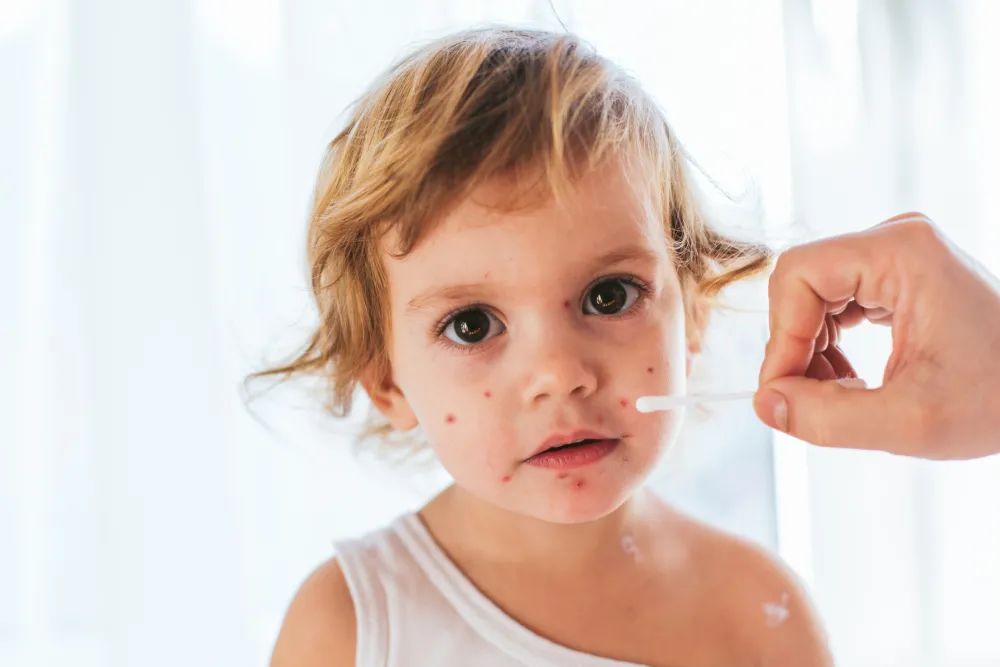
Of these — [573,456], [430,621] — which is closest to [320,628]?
[430,621]

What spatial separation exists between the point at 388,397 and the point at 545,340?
0.27 meters

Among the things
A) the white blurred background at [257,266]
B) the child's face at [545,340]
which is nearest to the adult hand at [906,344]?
the child's face at [545,340]

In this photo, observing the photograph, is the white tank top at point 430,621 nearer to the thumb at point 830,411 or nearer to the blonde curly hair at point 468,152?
the blonde curly hair at point 468,152

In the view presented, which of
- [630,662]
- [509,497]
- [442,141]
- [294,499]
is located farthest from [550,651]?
[294,499]

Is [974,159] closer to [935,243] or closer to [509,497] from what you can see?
[935,243]

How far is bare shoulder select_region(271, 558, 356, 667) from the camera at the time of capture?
105 cm

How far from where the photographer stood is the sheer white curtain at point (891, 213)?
1509mm

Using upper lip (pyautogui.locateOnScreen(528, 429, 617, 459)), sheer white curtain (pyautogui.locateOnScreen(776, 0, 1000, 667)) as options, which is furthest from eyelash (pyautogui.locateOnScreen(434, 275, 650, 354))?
sheer white curtain (pyautogui.locateOnScreen(776, 0, 1000, 667))

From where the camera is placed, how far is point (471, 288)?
0.90m

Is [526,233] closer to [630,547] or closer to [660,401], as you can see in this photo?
[660,401]

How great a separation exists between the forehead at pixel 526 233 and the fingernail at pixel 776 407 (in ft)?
0.59

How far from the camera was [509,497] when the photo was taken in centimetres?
94

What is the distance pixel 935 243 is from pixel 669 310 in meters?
0.25

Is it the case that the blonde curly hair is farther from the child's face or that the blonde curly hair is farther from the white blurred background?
the white blurred background
